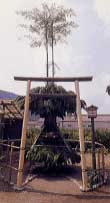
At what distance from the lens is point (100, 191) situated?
10852 millimetres

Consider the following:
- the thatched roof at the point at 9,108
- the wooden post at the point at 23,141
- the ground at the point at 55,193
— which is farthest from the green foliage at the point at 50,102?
the ground at the point at 55,193

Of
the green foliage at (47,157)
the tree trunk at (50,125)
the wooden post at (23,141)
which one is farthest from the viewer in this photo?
the tree trunk at (50,125)

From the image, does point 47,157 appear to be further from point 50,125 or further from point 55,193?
point 55,193

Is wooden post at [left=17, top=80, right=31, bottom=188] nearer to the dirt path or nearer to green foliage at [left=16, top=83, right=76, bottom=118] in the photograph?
the dirt path

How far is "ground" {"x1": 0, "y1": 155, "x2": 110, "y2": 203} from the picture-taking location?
9922 mm

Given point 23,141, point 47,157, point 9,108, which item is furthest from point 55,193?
point 9,108

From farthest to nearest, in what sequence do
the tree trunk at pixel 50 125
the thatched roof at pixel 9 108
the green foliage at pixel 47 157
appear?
1. the thatched roof at pixel 9 108
2. the tree trunk at pixel 50 125
3. the green foliage at pixel 47 157

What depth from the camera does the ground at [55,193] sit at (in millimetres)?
9922

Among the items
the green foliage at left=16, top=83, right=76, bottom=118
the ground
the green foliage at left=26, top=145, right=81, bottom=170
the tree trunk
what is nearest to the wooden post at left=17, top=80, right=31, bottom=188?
the ground

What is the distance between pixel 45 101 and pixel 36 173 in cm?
266

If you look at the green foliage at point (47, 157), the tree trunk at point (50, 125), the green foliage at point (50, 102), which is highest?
the green foliage at point (50, 102)

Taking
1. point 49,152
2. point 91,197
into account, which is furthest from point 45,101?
point 91,197

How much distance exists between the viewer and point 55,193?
10617mm

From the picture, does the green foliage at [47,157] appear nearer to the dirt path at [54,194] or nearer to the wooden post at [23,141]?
the dirt path at [54,194]
